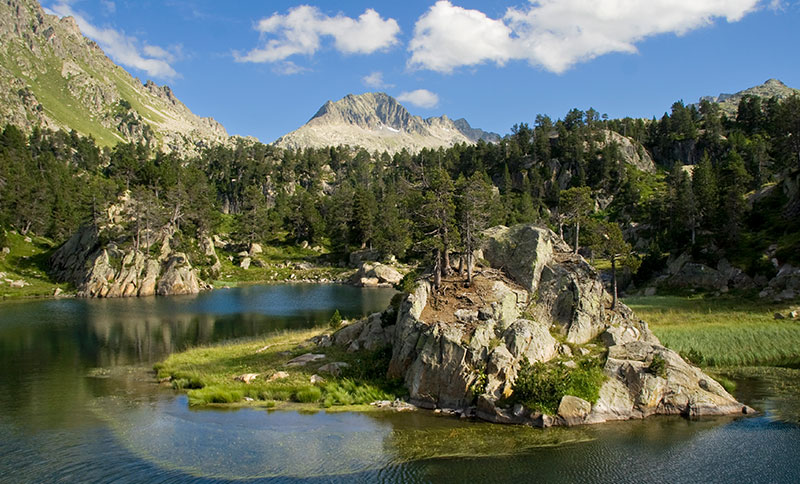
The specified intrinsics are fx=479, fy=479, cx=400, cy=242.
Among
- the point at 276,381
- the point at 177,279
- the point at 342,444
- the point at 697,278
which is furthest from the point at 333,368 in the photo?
the point at 177,279

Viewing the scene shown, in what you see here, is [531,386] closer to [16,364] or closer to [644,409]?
[644,409]

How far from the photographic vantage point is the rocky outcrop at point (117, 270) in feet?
324

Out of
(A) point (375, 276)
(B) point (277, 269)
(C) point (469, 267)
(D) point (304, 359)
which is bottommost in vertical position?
(D) point (304, 359)

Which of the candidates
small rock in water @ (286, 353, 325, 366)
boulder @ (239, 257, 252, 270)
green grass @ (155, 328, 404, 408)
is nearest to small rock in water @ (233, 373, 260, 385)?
green grass @ (155, 328, 404, 408)

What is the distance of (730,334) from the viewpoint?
42.2 m

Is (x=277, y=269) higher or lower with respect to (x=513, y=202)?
lower

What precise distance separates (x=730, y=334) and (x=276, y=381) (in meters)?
38.9

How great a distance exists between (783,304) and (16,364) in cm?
8106

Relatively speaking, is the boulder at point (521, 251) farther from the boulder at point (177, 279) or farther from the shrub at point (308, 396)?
the boulder at point (177, 279)

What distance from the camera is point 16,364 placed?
142 ft

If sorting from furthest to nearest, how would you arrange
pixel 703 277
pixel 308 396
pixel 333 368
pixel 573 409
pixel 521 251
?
pixel 703 277
pixel 521 251
pixel 333 368
pixel 308 396
pixel 573 409

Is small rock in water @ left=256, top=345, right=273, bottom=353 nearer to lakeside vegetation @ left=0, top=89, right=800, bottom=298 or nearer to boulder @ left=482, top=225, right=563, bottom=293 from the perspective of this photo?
lakeside vegetation @ left=0, top=89, right=800, bottom=298

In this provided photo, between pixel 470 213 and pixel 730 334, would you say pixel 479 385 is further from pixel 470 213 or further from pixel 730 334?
pixel 730 334

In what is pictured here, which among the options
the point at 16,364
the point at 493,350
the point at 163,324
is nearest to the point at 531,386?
the point at 493,350
